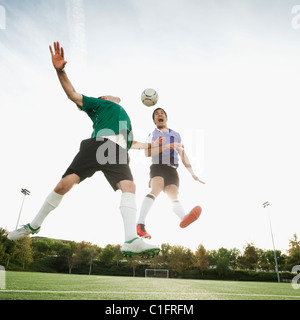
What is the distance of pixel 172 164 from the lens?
523 cm

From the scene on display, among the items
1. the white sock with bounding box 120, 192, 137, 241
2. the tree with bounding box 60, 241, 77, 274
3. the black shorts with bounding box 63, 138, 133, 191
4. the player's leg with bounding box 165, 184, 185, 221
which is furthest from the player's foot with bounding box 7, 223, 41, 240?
the tree with bounding box 60, 241, 77, 274

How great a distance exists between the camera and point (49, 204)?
362cm

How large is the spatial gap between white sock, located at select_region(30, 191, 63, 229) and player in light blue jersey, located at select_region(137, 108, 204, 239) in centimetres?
165

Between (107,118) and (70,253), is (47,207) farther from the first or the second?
(70,253)

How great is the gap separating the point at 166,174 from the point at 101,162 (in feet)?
6.39

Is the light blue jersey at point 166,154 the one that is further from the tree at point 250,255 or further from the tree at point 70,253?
the tree at point 70,253

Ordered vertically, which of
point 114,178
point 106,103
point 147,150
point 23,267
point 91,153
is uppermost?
point 106,103

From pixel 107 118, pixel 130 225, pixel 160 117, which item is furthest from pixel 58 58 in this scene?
pixel 130 225
